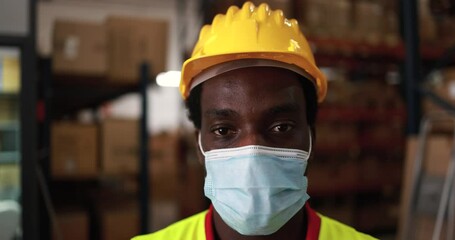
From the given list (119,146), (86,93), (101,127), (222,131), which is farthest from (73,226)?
(222,131)

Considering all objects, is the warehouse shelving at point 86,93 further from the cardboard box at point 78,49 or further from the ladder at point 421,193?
the ladder at point 421,193

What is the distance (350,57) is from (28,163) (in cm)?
462

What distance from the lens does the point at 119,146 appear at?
14.2 feet

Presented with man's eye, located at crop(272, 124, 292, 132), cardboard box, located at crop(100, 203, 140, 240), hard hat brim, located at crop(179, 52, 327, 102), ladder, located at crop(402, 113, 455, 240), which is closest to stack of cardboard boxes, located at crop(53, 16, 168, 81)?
cardboard box, located at crop(100, 203, 140, 240)

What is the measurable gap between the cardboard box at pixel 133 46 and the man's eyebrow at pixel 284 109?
10.7 ft

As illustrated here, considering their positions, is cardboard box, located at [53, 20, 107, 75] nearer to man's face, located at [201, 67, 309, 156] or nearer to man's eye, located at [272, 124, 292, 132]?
man's face, located at [201, 67, 309, 156]

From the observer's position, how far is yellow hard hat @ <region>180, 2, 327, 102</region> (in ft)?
3.97

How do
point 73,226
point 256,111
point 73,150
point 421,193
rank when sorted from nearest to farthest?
point 256,111 → point 421,193 → point 73,226 → point 73,150

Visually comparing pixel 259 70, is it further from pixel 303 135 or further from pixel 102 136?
pixel 102 136

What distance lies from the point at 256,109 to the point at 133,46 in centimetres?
339

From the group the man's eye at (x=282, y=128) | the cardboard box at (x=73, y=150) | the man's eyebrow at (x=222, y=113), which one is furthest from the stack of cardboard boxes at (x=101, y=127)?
the man's eye at (x=282, y=128)

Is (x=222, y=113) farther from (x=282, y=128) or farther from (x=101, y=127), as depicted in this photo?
(x=101, y=127)

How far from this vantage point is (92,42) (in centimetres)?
409

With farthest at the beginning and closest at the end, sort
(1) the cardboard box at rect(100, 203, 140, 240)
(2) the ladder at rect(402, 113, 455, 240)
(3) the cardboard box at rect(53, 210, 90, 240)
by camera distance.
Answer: (1) the cardboard box at rect(100, 203, 140, 240)
(3) the cardboard box at rect(53, 210, 90, 240)
(2) the ladder at rect(402, 113, 455, 240)
